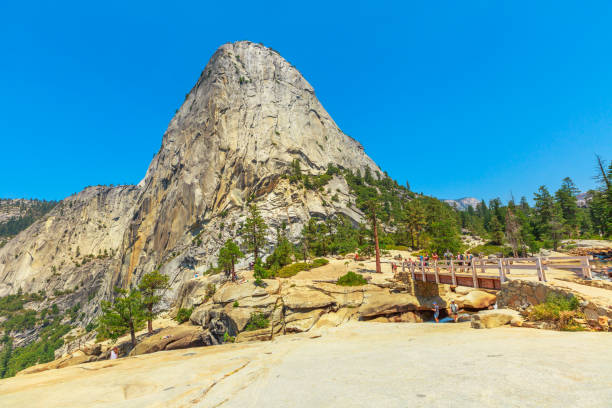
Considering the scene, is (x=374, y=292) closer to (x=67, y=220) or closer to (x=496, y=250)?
(x=496, y=250)

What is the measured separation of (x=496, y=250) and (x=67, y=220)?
173607 millimetres

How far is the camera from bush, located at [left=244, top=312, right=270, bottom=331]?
2592 centimetres

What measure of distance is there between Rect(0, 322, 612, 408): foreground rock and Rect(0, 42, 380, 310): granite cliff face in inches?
2338

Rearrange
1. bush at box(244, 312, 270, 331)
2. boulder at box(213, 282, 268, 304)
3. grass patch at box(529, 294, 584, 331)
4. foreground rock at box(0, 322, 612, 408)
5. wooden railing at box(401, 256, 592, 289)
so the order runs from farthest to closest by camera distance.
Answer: boulder at box(213, 282, 268, 304), bush at box(244, 312, 270, 331), wooden railing at box(401, 256, 592, 289), grass patch at box(529, 294, 584, 331), foreground rock at box(0, 322, 612, 408)

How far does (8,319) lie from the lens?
99.7m

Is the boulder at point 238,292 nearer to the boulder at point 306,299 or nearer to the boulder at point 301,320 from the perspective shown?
the boulder at point 306,299

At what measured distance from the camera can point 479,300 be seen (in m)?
24.6

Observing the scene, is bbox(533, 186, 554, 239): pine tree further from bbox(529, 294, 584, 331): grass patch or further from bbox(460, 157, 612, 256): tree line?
bbox(529, 294, 584, 331): grass patch

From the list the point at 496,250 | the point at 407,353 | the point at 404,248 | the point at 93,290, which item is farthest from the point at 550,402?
the point at 93,290

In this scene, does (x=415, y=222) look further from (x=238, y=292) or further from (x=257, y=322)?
(x=257, y=322)

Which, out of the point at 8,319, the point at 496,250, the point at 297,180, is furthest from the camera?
the point at 8,319

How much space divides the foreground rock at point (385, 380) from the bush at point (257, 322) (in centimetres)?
1502

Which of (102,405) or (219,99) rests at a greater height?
(219,99)

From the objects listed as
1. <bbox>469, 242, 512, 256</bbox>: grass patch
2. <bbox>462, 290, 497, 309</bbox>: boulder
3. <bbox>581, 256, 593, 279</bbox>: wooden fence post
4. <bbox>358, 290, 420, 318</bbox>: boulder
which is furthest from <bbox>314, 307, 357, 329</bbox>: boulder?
<bbox>469, 242, 512, 256</bbox>: grass patch
